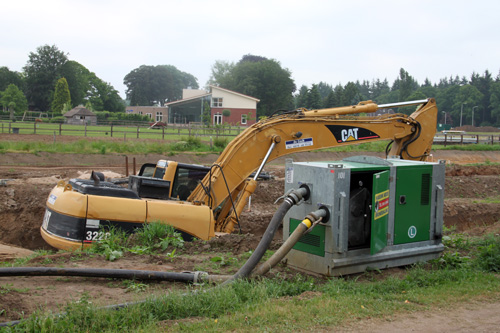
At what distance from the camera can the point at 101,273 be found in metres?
6.22

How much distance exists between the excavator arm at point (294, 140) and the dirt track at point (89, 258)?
1057 millimetres

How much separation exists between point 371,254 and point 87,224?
5.00m

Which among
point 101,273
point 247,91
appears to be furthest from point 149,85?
point 101,273

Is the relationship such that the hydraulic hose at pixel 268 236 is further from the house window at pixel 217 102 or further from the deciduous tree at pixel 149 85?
the deciduous tree at pixel 149 85

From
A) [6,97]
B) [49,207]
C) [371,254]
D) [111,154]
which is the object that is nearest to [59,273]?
[49,207]

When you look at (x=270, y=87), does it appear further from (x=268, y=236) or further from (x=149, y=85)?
(x=268, y=236)

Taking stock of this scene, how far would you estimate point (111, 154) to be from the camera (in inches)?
1059

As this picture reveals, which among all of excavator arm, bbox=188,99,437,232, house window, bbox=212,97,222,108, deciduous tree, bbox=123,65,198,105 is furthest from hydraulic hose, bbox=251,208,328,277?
deciduous tree, bbox=123,65,198,105

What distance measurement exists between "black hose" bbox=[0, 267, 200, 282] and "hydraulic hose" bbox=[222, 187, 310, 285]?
0.59 metres

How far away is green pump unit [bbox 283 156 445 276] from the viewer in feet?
22.8

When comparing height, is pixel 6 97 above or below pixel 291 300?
above

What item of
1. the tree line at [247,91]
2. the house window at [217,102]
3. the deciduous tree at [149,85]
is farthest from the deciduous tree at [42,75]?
the deciduous tree at [149,85]

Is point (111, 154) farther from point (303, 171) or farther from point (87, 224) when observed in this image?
point (303, 171)

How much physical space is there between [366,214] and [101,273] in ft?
12.8
